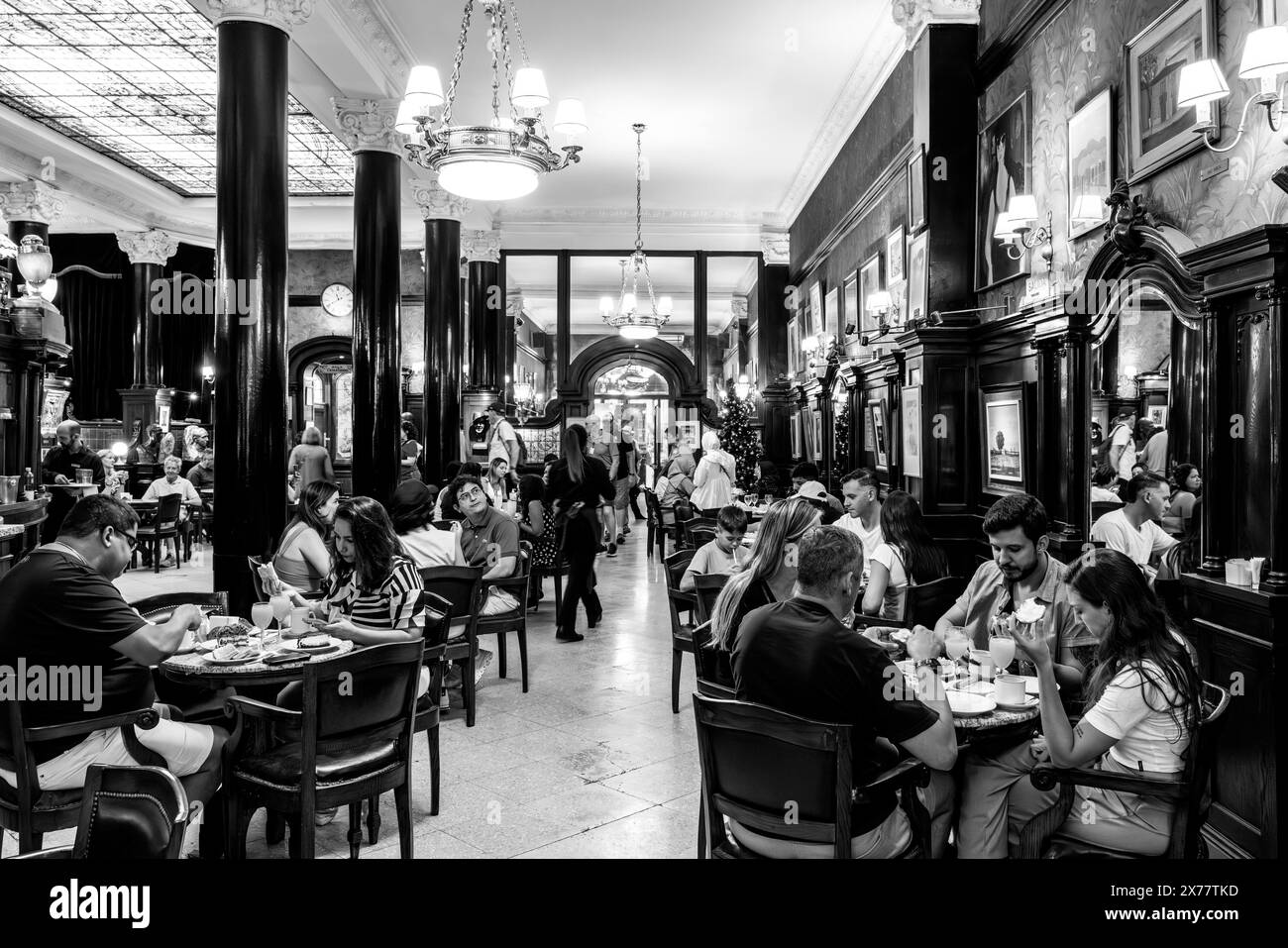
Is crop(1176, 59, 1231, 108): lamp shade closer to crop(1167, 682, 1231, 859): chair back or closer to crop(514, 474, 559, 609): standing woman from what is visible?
crop(1167, 682, 1231, 859): chair back

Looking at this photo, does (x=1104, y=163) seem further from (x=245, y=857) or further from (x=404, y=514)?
(x=245, y=857)

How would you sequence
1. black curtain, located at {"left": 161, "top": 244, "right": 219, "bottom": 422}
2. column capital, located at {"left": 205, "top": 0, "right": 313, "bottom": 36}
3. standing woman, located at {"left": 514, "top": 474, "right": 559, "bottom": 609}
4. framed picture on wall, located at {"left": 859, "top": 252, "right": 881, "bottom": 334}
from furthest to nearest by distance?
1. black curtain, located at {"left": 161, "top": 244, "right": 219, "bottom": 422}
2. framed picture on wall, located at {"left": 859, "top": 252, "right": 881, "bottom": 334}
3. standing woman, located at {"left": 514, "top": 474, "right": 559, "bottom": 609}
4. column capital, located at {"left": 205, "top": 0, "right": 313, "bottom": 36}

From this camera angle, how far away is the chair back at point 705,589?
5023 millimetres

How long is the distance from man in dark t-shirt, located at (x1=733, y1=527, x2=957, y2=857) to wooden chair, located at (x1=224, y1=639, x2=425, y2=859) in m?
1.30

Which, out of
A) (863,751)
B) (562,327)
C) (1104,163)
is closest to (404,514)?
(863,751)

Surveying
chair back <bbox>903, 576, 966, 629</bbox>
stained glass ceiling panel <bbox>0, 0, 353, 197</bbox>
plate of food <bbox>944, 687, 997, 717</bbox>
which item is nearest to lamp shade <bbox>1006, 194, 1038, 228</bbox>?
chair back <bbox>903, 576, 966, 629</bbox>

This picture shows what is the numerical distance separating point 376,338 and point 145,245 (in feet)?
30.0

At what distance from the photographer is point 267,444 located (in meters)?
5.98

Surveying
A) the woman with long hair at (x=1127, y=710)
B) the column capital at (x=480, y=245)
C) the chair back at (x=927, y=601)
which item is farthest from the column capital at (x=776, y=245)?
the woman with long hair at (x=1127, y=710)

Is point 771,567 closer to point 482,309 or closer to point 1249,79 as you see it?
point 1249,79

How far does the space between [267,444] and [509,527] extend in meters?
1.70

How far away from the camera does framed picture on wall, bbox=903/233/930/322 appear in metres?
7.05

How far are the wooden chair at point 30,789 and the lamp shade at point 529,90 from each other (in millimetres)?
3988

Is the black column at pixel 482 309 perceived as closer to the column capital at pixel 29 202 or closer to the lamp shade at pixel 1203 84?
the column capital at pixel 29 202
